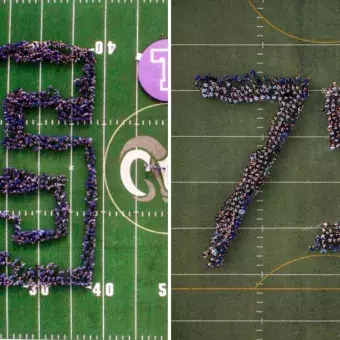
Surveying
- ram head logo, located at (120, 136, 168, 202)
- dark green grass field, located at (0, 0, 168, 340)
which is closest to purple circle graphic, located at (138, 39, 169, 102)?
dark green grass field, located at (0, 0, 168, 340)

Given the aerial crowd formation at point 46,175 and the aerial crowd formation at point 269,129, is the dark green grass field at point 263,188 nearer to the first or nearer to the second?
the aerial crowd formation at point 269,129

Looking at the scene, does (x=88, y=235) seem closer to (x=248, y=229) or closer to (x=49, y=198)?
(x=49, y=198)

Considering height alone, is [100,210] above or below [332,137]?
below

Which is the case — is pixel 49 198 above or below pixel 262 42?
below

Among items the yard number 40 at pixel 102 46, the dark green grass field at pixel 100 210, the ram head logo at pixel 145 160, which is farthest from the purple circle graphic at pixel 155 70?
the ram head logo at pixel 145 160

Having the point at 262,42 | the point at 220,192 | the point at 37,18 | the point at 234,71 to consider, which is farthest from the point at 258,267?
the point at 37,18

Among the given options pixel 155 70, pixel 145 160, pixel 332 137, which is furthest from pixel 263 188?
pixel 155 70

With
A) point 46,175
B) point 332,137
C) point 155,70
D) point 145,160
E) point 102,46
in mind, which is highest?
point 102,46

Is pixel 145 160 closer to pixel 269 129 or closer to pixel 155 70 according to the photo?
pixel 155 70
